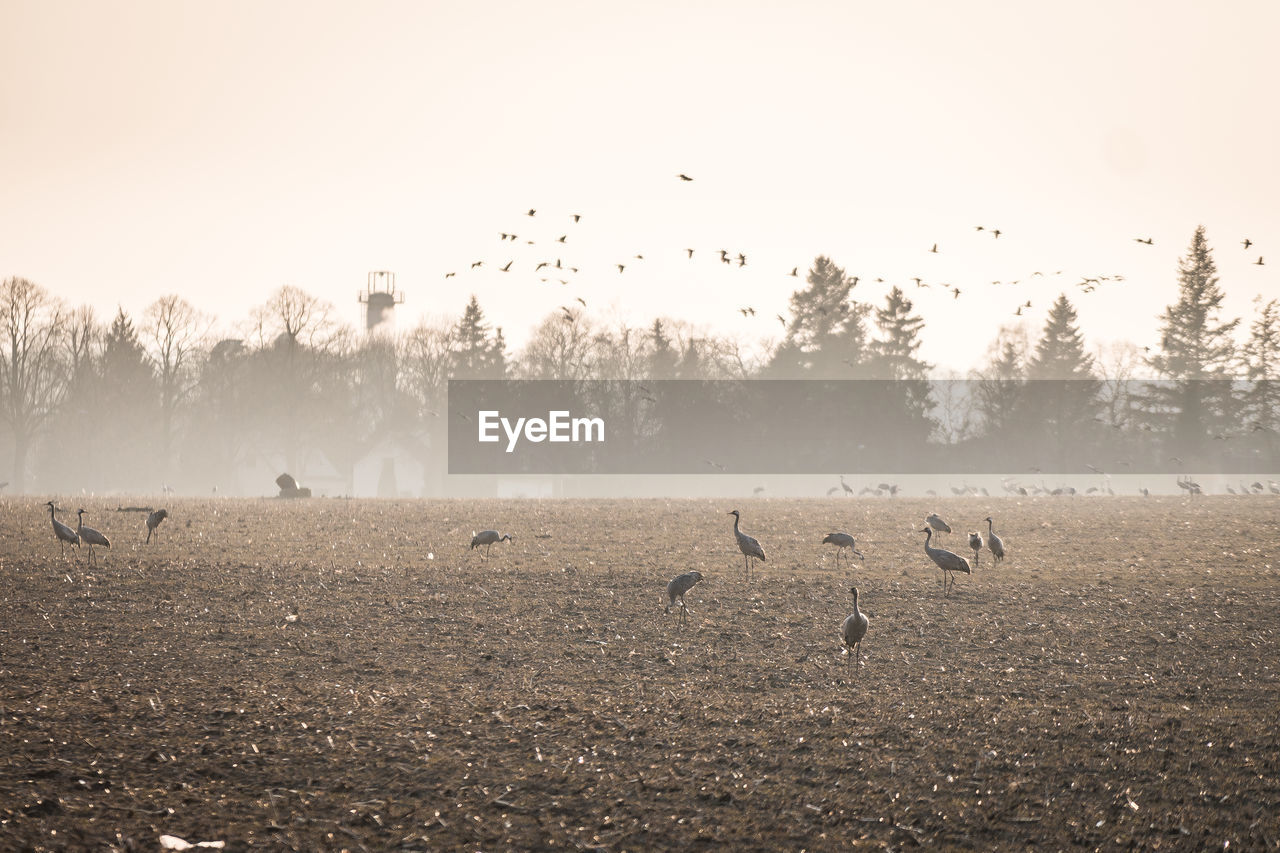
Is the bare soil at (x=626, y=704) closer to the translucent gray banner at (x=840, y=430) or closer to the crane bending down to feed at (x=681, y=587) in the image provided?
the crane bending down to feed at (x=681, y=587)

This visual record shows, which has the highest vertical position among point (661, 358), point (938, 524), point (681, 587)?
point (661, 358)

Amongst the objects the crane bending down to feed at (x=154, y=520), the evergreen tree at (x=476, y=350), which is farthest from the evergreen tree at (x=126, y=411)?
the crane bending down to feed at (x=154, y=520)

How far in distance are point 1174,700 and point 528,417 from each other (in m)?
79.4

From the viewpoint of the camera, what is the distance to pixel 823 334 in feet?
314

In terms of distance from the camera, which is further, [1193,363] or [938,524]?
[1193,363]

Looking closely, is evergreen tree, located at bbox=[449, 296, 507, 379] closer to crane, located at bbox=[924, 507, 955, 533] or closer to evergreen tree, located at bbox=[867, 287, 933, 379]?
evergreen tree, located at bbox=[867, 287, 933, 379]

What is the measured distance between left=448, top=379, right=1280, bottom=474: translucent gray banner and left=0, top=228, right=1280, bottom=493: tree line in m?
0.25

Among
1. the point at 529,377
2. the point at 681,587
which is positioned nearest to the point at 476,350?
the point at 529,377

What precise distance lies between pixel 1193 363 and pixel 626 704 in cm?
9372

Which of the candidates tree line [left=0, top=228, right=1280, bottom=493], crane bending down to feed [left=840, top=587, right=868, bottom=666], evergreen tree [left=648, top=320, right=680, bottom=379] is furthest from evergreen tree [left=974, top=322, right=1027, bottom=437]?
crane bending down to feed [left=840, top=587, right=868, bottom=666]

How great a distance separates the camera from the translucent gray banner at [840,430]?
90.4 m

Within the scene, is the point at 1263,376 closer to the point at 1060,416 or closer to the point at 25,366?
the point at 1060,416

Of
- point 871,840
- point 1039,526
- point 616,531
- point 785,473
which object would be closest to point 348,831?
point 871,840

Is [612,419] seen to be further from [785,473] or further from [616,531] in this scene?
[616,531]
